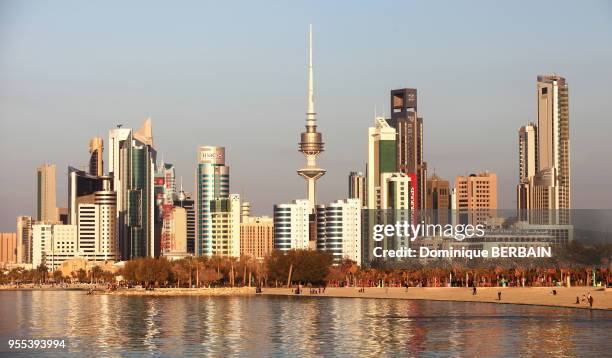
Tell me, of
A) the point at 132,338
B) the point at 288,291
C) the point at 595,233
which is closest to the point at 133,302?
the point at 288,291

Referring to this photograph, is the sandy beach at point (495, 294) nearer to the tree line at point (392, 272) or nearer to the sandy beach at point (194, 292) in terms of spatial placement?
the sandy beach at point (194, 292)

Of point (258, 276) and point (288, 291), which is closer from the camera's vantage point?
point (288, 291)

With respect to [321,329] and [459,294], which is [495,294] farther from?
[321,329]

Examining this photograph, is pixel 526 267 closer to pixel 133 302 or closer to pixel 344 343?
pixel 133 302

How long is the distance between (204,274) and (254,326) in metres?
103

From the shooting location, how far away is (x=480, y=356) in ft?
222

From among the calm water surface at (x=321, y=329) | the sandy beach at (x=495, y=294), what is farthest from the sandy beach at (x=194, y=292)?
the calm water surface at (x=321, y=329)

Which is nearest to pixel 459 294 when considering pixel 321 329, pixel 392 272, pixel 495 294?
pixel 495 294

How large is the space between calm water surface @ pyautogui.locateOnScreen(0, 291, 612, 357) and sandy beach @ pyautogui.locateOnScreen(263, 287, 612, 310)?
16.1ft

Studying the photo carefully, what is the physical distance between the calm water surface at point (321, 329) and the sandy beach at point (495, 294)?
16.1 feet

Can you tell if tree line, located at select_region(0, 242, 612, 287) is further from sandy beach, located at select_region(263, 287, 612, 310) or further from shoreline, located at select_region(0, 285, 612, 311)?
sandy beach, located at select_region(263, 287, 612, 310)

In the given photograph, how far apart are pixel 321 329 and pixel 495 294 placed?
170 feet

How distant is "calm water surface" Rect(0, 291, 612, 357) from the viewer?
234 ft

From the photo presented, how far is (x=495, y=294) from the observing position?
135 meters
